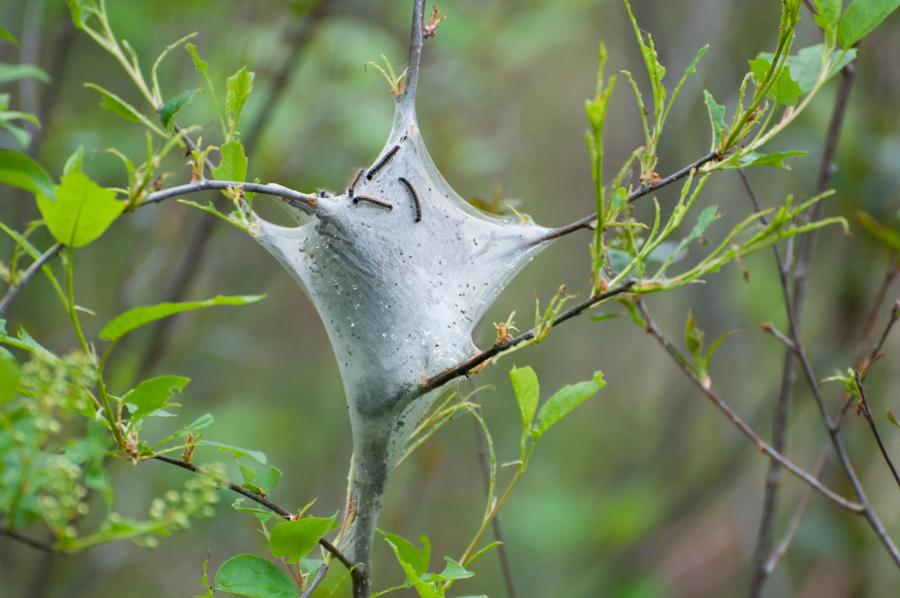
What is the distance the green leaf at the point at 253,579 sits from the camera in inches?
39.9

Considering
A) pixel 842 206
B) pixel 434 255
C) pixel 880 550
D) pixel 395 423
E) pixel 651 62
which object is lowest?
pixel 880 550

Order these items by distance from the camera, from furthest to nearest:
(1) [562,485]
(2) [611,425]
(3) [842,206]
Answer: (2) [611,425] → (1) [562,485] → (3) [842,206]

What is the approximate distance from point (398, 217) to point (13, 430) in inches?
30.7

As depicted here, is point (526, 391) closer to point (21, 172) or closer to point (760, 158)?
point (760, 158)

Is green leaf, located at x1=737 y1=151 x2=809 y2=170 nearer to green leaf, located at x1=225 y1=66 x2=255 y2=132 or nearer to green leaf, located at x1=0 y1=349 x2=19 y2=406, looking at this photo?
green leaf, located at x1=225 y1=66 x2=255 y2=132

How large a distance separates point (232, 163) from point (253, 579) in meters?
0.47

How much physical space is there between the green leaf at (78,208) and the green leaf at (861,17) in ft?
2.96

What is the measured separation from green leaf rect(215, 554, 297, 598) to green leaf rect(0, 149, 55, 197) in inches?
17.8

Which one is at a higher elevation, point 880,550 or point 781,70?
point 781,70

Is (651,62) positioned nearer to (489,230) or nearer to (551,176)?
(489,230)

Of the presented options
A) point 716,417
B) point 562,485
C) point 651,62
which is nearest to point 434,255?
point 651,62

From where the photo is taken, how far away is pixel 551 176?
6215mm

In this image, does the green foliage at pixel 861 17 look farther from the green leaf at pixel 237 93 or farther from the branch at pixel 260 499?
the branch at pixel 260 499

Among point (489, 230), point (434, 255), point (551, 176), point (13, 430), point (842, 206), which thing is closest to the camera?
point (13, 430)
